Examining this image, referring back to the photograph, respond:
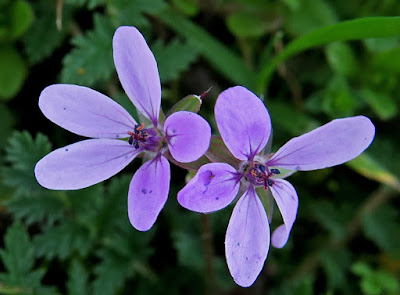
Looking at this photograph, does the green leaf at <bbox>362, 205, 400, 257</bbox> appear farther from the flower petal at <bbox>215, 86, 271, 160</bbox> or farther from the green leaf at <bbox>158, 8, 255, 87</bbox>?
the flower petal at <bbox>215, 86, 271, 160</bbox>

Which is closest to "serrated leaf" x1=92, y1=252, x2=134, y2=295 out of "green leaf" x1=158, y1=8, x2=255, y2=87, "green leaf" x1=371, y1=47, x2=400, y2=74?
"green leaf" x1=158, y1=8, x2=255, y2=87

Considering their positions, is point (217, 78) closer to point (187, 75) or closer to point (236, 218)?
point (187, 75)

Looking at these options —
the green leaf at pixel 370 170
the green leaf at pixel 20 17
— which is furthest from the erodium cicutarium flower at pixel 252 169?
the green leaf at pixel 20 17

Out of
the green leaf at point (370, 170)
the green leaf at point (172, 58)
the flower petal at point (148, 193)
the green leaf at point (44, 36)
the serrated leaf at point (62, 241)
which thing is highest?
the flower petal at point (148, 193)

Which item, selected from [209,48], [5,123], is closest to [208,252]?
[209,48]

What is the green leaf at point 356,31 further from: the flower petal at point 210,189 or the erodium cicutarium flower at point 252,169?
the flower petal at point 210,189

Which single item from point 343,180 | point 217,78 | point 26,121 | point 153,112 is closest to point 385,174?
point 343,180

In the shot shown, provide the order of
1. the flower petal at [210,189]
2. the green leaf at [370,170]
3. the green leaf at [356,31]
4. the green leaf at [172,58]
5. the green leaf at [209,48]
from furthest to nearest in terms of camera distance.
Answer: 1. the green leaf at [209,48]
2. the green leaf at [370,170]
3. the green leaf at [172,58]
4. the green leaf at [356,31]
5. the flower petal at [210,189]
